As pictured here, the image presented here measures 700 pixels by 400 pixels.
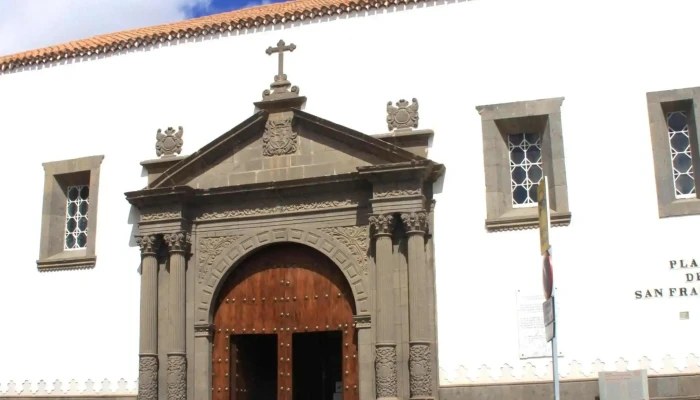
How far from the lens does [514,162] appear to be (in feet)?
43.3

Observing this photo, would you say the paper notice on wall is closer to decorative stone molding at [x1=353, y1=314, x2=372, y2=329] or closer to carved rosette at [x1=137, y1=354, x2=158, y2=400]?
decorative stone molding at [x1=353, y1=314, x2=372, y2=329]

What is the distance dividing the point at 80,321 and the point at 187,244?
2253 millimetres

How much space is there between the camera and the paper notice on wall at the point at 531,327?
12.2 meters

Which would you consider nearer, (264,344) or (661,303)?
(661,303)

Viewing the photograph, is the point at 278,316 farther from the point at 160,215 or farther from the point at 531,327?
the point at 531,327

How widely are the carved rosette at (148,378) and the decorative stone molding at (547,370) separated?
424 cm

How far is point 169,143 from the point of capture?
582 inches

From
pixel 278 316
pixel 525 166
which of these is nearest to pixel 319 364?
pixel 278 316

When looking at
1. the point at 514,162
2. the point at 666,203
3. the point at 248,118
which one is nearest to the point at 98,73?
the point at 248,118

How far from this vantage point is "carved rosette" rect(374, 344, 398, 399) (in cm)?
1242

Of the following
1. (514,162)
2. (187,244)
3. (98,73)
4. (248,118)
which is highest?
(98,73)

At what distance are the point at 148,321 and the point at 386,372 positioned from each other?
3.78m

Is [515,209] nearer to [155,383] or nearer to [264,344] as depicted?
[264,344]

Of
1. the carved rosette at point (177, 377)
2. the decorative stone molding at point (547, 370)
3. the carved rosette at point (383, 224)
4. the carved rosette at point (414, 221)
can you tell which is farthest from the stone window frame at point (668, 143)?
the carved rosette at point (177, 377)
